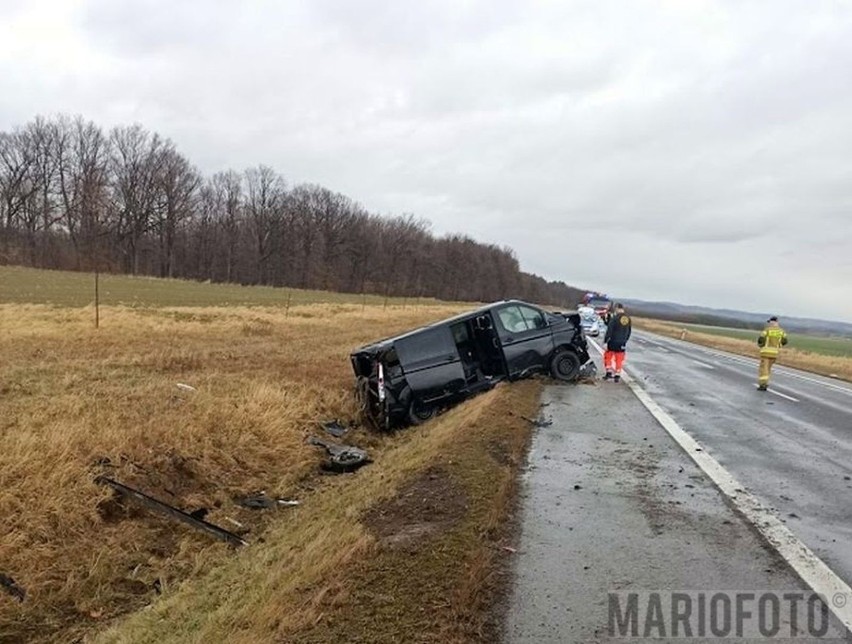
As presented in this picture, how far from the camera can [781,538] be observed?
4523 mm

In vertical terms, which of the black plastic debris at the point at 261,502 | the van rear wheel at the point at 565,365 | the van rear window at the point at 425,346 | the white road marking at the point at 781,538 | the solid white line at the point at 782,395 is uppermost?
the van rear window at the point at 425,346

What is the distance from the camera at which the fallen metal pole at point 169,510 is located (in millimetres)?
6359

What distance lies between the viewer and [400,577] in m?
3.81

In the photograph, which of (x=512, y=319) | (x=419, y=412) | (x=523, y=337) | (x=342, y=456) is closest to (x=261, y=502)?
(x=342, y=456)

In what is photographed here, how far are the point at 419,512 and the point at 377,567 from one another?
1118 millimetres

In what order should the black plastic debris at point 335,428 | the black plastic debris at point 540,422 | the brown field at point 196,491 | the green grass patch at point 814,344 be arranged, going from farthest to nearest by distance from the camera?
the green grass patch at point 814,344
the black plastic debris at point 335,428
the black plastic debris at point 540,422
the brown field at point 196,491

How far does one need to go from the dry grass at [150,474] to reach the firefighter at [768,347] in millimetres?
8498

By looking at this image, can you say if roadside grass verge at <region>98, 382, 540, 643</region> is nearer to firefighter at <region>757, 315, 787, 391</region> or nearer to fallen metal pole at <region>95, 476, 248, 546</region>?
fallen metal pole at <region>95, 476, 248, 546</region>

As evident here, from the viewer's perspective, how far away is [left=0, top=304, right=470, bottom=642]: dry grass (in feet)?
16.7

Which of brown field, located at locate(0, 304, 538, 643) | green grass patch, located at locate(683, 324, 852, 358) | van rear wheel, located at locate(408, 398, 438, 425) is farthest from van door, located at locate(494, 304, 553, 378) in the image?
green grass patch, located at locate(683, 324, 852, 358)

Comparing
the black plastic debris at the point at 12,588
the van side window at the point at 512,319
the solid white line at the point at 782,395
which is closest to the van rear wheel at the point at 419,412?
the van side window at the point at 512,319

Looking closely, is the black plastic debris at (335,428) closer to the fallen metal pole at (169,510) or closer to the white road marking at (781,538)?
the fallen metal pole at (169,510)

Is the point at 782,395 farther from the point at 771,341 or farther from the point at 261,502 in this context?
the point at 261,502

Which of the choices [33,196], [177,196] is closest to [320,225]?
[177,196]
